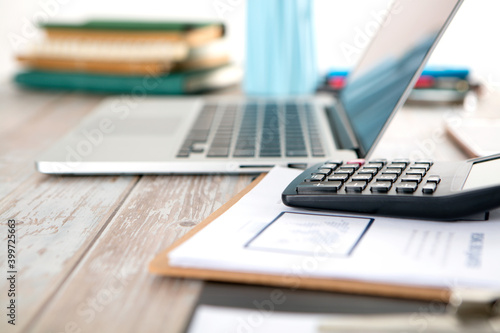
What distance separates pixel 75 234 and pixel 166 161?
0.64ft

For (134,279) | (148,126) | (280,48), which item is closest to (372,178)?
(134,279)

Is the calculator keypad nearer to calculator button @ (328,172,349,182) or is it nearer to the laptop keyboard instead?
calculator button @ (328,172,349,182)

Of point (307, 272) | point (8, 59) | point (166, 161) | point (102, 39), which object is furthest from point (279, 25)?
point (8, 59)

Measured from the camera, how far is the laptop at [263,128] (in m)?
0.66

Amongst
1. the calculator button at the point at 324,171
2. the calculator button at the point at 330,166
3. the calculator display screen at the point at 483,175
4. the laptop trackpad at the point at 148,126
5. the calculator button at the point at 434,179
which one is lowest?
the laptop trackpad at the point at 148,126

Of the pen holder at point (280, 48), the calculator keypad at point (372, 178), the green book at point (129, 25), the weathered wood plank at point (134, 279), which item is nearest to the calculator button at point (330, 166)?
the calculator keypad at point (372, 178)

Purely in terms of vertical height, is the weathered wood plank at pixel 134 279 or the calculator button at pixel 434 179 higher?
the calculator button at pixel 434 179

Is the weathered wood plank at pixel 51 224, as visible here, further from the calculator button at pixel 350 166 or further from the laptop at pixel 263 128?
the calculator button at pixel 350 166

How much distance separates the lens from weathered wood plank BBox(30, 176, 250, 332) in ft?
1.15

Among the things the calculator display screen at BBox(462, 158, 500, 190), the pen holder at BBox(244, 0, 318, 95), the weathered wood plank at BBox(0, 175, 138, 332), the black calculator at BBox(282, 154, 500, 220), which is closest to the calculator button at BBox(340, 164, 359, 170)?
the black calculator at BBox(282, 154, 500, 220)

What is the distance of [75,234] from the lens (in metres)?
0.50

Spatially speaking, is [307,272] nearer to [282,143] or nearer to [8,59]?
[282,143]

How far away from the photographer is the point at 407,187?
0.47 meters

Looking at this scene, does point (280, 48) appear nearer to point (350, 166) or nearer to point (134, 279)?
point (350, 166)
